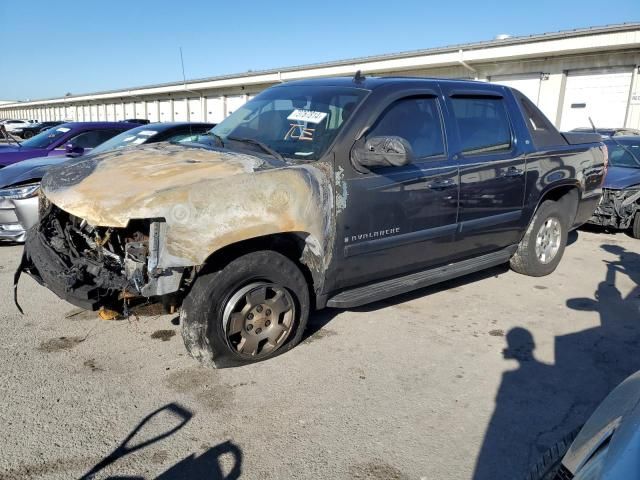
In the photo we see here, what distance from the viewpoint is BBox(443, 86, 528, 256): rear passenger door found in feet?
14.0

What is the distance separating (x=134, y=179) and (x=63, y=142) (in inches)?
252

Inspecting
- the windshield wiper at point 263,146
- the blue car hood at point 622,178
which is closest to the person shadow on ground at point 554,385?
the windshield wiper at point 263,146

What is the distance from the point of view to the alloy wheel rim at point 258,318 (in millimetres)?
3281

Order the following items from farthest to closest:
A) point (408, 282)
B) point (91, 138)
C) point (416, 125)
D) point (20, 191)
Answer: point (91, 138)
point (20, 191)
point (408, 282)
point (416, 125)

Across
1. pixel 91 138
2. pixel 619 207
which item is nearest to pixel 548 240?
pixel 619 207

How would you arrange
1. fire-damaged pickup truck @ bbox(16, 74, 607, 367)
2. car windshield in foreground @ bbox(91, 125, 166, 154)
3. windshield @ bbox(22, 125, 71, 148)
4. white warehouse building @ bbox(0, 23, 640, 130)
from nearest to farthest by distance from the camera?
fire-damaged pickup truck @ bbox(16, 74, 607, 367) < car windshield in foreground @ bbox(91, 125, 166, 154) < windshield @ bbox(22, 125, 71, 148) < white warehouse building @ bbox(0, 23, 640, 130)

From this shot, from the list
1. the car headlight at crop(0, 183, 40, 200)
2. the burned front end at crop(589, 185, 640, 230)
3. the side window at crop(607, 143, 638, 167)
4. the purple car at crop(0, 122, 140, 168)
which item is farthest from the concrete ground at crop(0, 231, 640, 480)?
the side window at crop(607, 143, 638, 167)

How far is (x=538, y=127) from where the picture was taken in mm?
5199

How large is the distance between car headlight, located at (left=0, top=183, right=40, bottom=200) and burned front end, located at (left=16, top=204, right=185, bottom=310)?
2423 millimetres

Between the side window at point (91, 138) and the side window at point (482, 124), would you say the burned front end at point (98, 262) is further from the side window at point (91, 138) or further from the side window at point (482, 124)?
the side window at point (91, 138)

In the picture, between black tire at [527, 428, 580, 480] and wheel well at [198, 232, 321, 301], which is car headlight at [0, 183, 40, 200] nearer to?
wheel well at [198, 232, 321, 301]

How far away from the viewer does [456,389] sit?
328 cm

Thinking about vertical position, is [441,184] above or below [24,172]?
above

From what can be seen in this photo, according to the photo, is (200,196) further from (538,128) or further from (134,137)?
(134,137)
